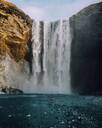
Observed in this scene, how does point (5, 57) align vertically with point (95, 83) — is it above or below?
above

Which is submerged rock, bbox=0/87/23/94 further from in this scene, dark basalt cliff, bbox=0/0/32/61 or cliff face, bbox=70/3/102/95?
cliff face, bbox=70/3/102/95

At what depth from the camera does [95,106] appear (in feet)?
236

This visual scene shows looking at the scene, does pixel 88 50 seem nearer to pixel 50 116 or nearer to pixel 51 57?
pixel 51 57

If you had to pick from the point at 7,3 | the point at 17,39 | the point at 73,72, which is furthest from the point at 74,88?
the point at 7,3

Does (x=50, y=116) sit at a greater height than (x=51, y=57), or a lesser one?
lesser

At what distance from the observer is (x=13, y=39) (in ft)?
406

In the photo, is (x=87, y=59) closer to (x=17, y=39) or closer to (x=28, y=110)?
(x=17, y=39)

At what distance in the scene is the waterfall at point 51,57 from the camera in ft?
415

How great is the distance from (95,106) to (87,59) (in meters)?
54.6

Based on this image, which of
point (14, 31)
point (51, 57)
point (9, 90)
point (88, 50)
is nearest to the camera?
point (9, 90)

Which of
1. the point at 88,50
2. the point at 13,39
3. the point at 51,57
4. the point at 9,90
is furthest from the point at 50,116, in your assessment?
the point at 51,57

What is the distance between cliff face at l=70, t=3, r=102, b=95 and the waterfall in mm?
3386

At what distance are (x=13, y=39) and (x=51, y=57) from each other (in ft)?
47.7

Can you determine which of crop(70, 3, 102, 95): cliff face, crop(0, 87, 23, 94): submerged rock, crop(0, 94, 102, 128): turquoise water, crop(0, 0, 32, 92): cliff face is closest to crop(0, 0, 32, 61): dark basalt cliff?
crop(0, 0, 32, 92): cliff face
